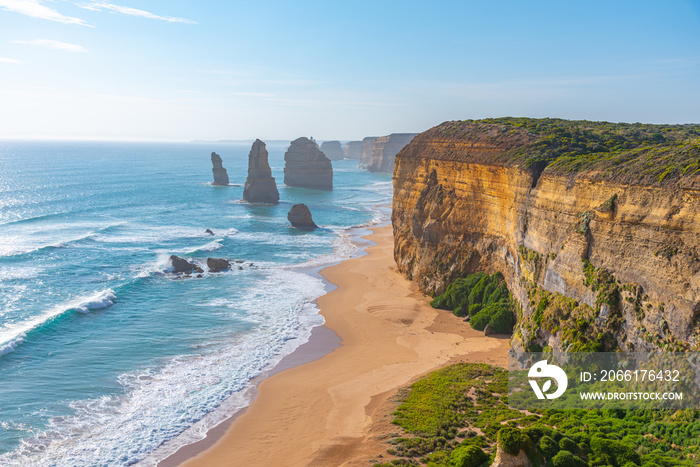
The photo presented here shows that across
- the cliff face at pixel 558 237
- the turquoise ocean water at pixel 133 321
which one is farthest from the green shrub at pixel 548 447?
the turquoise ocean water at pixel 133 321

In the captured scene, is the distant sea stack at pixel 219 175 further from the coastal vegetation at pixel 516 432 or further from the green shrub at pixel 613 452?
the green shrub at pixel 613 452

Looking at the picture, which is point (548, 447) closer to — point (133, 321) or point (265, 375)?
point (265, 375)

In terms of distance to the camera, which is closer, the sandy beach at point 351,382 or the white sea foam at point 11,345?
the sandy beach at point 351,382

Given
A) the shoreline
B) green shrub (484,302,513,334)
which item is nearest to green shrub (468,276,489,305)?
green shrub (484,302,513,334)

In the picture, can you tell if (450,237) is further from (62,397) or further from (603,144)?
(62,397)

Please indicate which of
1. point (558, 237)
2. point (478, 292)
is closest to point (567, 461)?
point (558, 237)

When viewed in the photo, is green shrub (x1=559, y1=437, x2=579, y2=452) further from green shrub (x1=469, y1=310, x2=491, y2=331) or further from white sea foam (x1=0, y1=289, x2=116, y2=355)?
white sea foam (x1=0, y1=289, x2=116, y2=355)
